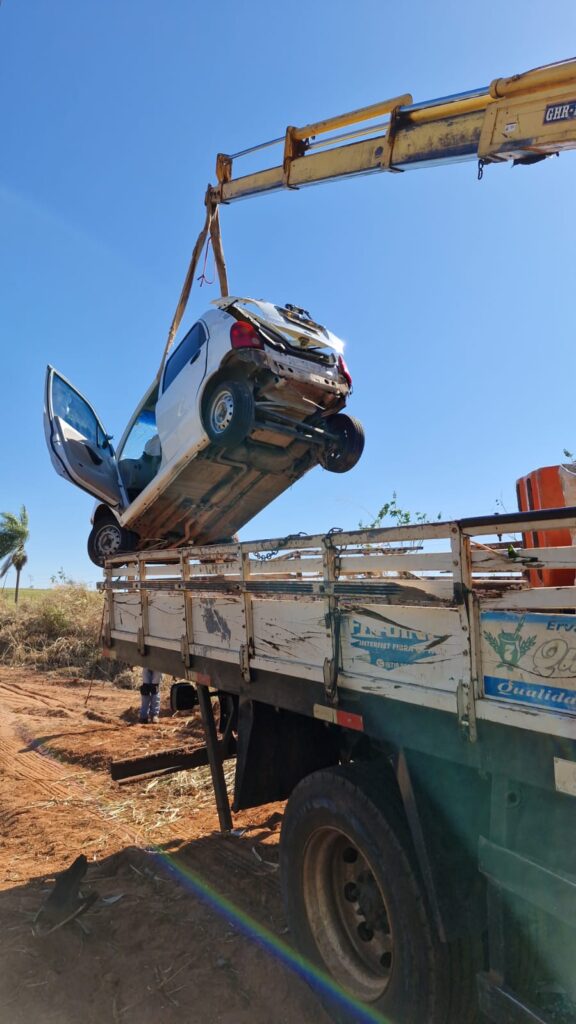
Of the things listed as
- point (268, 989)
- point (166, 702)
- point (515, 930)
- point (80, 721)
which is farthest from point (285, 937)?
point (166, 702)

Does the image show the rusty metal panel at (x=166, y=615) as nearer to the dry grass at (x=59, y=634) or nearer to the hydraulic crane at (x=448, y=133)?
the hydraulic crane at (x=448, y=133)

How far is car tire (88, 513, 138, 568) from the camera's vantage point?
23.3 feet

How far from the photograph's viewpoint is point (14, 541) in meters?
24.3

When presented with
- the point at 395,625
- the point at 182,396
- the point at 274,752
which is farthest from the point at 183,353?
the point at 395,625

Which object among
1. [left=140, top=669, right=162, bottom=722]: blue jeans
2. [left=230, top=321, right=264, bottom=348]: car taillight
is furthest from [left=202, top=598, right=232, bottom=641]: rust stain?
[left=140, top=669, right=162, bottom=722]: blue jeans

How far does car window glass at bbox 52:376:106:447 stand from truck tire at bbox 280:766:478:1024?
541 cm

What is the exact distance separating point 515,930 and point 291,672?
56.3 inches

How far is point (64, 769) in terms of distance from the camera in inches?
281

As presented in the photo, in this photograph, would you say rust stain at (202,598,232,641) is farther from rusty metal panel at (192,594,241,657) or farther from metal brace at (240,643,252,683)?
metal brace at (240,643,252,683)

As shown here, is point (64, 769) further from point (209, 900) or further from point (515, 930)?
point (515, 930)

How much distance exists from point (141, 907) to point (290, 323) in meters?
4.74

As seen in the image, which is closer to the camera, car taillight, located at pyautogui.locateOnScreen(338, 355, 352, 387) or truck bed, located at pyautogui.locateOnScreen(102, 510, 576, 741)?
truck bed, located at pyautogui.locateOnScreen(102, 510, 576, 741)

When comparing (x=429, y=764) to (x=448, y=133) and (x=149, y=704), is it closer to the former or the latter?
(x=448, y=133)

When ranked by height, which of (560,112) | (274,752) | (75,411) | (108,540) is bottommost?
(274,752)
